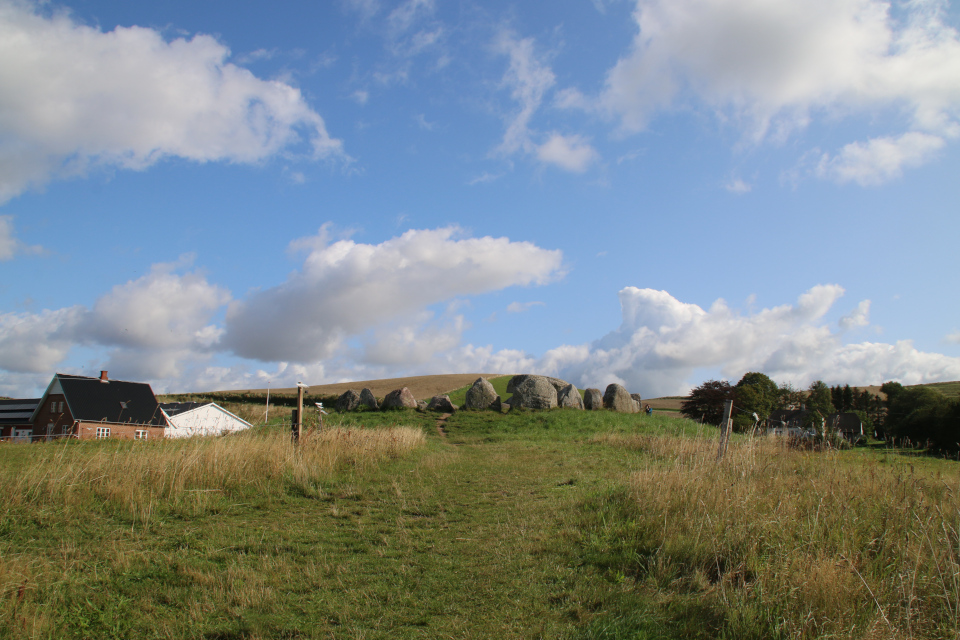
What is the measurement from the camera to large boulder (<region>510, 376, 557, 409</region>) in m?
29.4

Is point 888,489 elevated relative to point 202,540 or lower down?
elevated

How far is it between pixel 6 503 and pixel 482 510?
644 centimetres

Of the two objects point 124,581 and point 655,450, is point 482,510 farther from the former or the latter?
point 655,450

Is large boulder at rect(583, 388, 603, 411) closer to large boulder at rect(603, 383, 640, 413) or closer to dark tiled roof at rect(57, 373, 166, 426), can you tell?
large boulder at rect(603, 383, 640, 413)

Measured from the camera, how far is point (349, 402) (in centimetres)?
3127

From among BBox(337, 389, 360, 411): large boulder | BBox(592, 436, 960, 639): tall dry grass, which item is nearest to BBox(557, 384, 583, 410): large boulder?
BBox(337, 389, 360, 411): large boulder

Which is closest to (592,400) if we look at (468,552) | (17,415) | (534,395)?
(534,395)

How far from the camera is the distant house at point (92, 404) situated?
113 feet

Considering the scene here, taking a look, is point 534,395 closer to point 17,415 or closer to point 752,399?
point 752,399

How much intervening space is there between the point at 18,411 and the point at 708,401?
53626 mm

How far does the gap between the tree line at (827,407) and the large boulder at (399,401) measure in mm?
16920

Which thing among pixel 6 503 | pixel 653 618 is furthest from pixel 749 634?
pixel 6 503

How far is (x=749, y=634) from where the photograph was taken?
4102 millimetres

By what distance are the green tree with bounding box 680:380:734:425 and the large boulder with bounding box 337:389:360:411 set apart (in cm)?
2441
